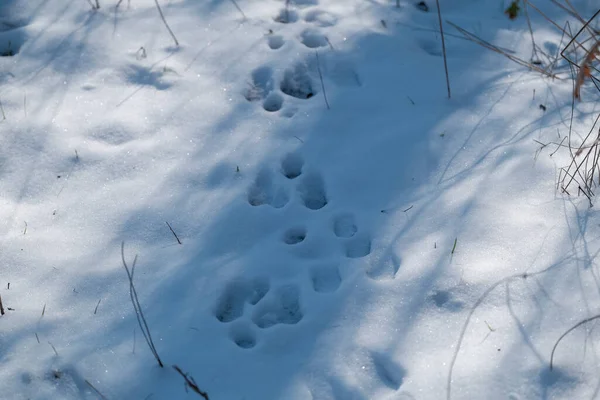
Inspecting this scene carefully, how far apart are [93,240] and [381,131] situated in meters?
1.30

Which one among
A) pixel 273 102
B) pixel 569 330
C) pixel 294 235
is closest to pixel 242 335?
pixel 294 235

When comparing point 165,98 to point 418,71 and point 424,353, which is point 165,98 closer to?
point 418,71

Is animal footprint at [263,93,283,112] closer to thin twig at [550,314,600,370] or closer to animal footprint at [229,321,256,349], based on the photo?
animal footprint at [229,321,256,349]

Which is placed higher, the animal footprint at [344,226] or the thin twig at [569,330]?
the thin twig at [569,330]

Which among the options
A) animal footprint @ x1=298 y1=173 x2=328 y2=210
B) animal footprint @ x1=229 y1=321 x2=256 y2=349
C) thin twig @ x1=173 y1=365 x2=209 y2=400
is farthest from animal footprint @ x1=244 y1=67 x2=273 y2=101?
thin twig @ x1=173 y1=365 x2=209 y2=400

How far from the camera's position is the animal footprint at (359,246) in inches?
90.6

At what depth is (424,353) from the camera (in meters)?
1.97

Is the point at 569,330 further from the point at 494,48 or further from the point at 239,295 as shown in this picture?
the point at 494,48

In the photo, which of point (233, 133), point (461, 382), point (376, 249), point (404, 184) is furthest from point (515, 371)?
point (233, 133)

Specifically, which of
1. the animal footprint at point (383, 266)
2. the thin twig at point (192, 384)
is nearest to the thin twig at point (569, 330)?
the animal footprint at point (383, 266)

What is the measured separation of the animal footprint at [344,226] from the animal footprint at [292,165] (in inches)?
12.3

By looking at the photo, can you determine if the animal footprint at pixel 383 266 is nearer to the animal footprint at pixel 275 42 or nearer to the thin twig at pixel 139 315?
the thin twig at pixel 139 315

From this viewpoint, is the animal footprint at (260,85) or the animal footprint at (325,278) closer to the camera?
the animal footprint at (325,278)

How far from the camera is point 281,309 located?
2176 millimetres
